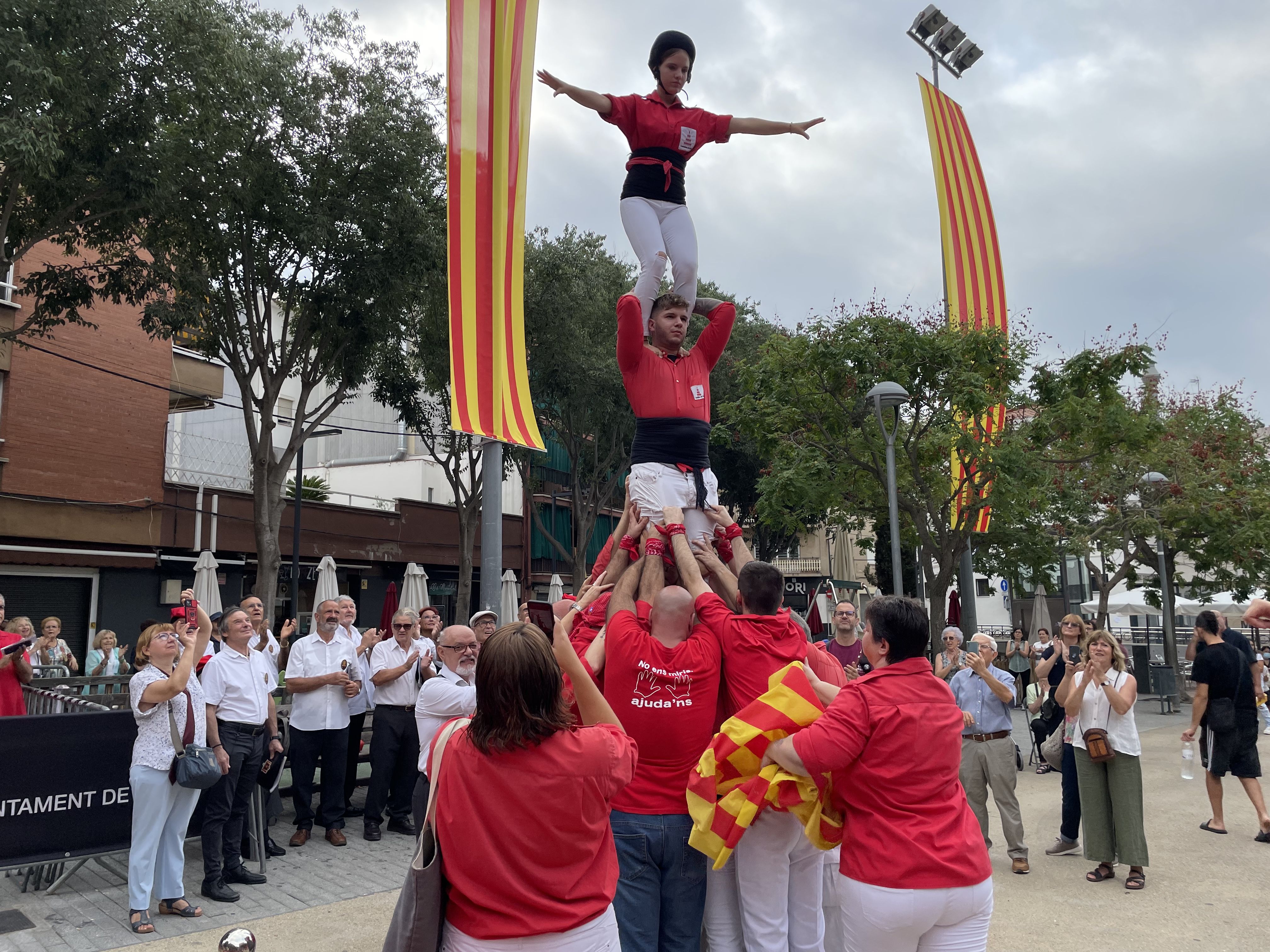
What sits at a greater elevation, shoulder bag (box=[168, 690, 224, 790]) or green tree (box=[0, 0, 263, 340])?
green tree (box=[0, 0, 263, 340])

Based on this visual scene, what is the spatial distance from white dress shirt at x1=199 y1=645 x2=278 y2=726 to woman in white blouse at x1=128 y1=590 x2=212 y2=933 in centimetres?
63

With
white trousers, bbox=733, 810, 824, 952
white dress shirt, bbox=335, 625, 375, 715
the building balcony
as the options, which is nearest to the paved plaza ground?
white dress shirt, bbox=335, 625, 375, 715

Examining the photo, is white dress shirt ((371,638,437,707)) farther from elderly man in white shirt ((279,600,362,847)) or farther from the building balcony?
the building balcony

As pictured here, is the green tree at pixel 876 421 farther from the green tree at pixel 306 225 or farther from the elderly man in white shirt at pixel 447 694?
the elderly man in white shirt at pixel 447 694

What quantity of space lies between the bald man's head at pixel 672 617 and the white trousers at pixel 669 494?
650 mm

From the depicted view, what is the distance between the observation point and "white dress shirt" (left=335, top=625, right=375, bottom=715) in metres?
8.82

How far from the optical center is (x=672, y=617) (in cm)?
400

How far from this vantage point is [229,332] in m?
16.3

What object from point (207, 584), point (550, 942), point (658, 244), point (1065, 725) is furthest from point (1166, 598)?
point (550, 942)

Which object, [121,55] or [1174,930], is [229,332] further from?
[1174,930]

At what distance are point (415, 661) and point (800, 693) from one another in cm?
612

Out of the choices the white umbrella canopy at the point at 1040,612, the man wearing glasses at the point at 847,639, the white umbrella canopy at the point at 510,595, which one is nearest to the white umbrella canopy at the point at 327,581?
the white umbrella canopy at the point at 510,595

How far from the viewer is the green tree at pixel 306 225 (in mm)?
14648

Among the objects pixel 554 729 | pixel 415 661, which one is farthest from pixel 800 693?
pixel 415 661
